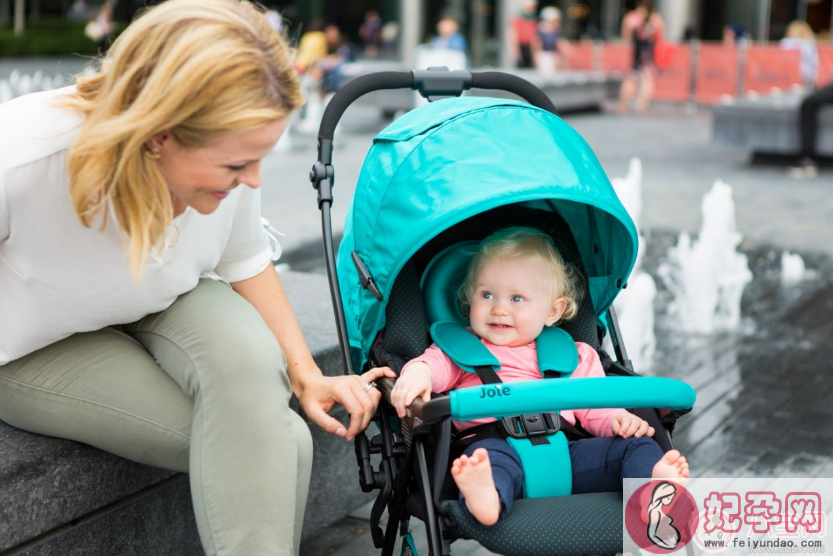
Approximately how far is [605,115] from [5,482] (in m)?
17.3

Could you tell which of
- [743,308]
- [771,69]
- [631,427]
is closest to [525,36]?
[771,69]

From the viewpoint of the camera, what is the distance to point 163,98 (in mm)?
2014

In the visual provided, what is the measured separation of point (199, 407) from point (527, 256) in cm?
116

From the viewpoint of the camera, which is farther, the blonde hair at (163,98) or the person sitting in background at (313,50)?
the person sitting in background at (313,50)

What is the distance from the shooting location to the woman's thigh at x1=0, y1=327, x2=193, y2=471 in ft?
7.92

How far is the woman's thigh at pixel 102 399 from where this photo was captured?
95.0 inches

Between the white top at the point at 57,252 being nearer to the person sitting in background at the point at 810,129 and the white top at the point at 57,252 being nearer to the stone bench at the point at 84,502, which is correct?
the stone bench at the point at 84,502

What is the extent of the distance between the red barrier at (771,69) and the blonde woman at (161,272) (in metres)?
17.9

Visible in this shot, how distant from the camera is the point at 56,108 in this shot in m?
2.26

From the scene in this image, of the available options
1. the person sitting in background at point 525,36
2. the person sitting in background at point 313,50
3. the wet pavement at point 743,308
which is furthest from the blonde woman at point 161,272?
the person sitting in background at point 525,36

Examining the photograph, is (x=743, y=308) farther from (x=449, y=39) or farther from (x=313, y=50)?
(x=313, y=50)

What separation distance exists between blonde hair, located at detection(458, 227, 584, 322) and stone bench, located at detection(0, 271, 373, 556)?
614 mm

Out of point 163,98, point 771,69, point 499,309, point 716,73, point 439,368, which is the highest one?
point 163,98

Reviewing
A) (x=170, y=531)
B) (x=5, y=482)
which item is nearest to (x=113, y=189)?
(x=5, y=482)
